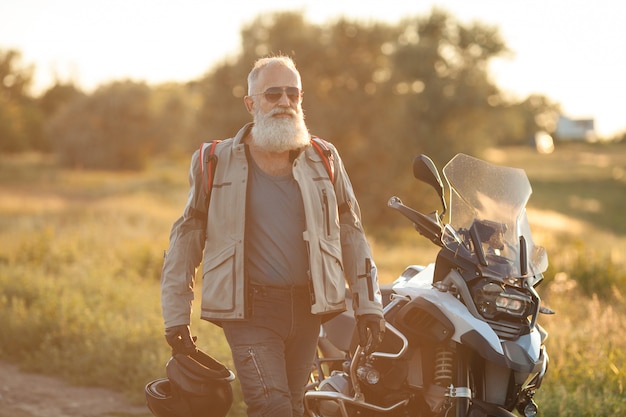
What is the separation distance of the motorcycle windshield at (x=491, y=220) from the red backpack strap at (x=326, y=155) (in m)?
0.56

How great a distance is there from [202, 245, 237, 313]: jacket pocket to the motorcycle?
0.87 meters

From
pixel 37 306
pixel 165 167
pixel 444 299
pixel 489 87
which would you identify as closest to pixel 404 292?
pixel 444 299

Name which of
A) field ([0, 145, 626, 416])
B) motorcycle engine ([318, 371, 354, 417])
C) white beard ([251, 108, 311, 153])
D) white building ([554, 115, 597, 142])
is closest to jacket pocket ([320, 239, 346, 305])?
Answer: white beard ([251, 108, 311, 153])

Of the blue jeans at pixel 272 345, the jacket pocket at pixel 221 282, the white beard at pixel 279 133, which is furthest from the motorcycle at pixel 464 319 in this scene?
the jacket pocket at pixel 221 282

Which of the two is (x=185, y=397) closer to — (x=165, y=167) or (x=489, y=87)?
(x=489, y=87)

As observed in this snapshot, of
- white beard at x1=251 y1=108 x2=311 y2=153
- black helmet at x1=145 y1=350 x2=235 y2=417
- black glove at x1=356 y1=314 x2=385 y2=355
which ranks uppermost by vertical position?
white beard at x1=251 y1=108 x2=311 y2=153

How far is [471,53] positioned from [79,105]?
114 ft

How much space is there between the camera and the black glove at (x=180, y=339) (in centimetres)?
397

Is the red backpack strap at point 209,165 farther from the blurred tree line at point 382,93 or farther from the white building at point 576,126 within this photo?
the white building at point 576,126

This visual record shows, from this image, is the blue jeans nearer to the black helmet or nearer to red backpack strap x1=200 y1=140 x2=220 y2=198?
the black helmet

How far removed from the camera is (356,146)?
3622 cm

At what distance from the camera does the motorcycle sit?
400cm

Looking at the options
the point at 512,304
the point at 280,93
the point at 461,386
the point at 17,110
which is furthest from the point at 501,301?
the point at 17,110

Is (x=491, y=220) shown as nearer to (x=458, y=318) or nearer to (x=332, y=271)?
(x=458, y=318)
